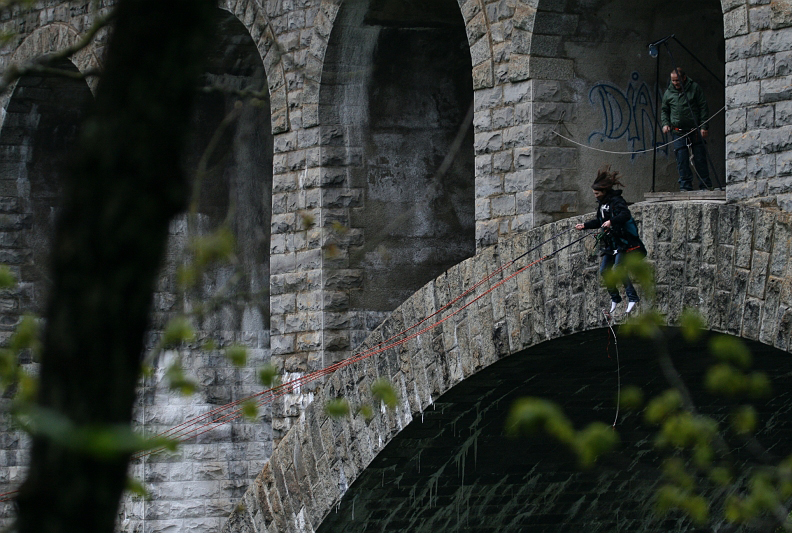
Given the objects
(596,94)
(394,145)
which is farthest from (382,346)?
(596,94)

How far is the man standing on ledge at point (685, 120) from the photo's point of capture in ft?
33.1

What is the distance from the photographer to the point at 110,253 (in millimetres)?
2814

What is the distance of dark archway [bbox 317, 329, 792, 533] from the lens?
10.9 m

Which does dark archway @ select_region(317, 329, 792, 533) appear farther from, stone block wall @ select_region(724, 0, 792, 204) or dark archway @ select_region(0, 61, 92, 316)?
dark archway @ select_region(0, 61, 92, 316)

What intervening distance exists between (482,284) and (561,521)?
14.3ft

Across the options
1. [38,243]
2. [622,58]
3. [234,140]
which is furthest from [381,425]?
[38,243]

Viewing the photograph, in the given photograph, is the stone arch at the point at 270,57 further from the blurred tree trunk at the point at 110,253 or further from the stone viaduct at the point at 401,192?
the blurred tree trunk at the point at 110,253

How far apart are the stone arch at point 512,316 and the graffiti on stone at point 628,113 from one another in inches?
56.5

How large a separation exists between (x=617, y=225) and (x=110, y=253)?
662 centimetres

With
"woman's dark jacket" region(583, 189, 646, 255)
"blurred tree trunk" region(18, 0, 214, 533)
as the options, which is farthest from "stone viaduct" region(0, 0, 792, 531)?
"blurred tree trunk" region(18, 0, 214, 533)

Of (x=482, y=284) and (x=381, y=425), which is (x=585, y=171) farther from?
(x=381, y=425)

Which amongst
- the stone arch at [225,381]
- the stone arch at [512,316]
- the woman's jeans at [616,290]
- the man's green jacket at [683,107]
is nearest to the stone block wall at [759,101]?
the stone arch at [512,316]

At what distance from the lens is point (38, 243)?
59.1ft

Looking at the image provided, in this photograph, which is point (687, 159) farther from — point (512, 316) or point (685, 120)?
point (512, 316)
